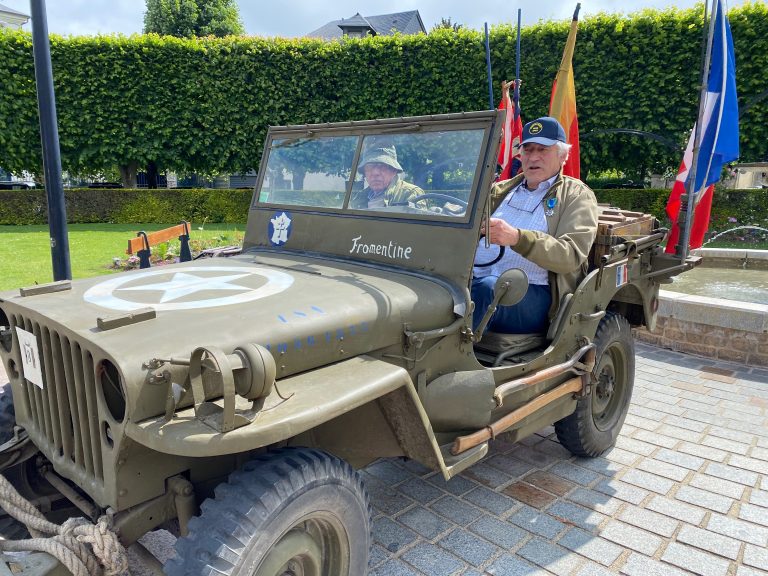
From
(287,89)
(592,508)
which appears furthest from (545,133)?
(287,89)

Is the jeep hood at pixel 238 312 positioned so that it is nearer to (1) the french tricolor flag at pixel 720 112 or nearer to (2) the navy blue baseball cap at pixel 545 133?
(2) the navy blue baseball cap at pixel 545 133

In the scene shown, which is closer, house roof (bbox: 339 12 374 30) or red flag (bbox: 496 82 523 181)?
red flag (bbox: 496 82 523 181)

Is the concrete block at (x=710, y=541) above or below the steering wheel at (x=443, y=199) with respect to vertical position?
below

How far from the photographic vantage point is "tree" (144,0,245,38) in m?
33.9

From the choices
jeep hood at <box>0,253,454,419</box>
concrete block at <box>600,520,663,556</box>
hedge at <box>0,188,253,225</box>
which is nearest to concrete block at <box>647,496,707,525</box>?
concrete block at <box>600,520,663,556</box>

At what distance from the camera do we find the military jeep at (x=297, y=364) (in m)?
1.82

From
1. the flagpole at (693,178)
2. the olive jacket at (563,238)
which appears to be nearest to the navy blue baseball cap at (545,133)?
the olive jacket at (563,238)

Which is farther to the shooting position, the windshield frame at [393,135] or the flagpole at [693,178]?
the flagpole at [693,178]

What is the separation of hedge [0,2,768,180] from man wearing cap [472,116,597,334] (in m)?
11.9

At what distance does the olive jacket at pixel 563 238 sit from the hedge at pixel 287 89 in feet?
39.4

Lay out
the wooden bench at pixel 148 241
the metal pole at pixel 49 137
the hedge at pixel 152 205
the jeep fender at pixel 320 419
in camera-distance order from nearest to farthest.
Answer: the jeep fender at pixel 320 419
the metal pole at pixel 49 137
the wooden bench at pixel 148 241
the hedge at pixel 152 205

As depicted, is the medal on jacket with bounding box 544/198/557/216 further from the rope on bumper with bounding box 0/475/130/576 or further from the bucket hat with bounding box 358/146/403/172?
the rope on bumper with bounding box 0/475/130/576

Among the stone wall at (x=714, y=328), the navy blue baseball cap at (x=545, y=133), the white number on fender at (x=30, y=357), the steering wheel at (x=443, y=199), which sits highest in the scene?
→ the navy blue baseball cap at (x=545, y=133)

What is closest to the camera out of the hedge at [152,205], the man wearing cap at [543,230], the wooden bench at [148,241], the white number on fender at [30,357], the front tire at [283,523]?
the front tire at [283,523]
